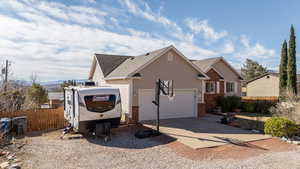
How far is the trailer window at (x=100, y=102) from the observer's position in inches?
366

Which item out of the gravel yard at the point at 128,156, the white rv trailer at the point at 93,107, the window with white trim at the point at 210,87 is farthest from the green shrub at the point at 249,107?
the white rv trailer at the point at 93,107

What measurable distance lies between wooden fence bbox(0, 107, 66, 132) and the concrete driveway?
19.2 feet

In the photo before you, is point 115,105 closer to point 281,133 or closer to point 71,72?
point 281,133

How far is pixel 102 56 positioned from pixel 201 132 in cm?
1345

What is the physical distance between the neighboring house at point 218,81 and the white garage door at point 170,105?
5197mm

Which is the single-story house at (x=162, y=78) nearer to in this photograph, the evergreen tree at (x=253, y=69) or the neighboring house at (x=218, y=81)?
the neighboring house at (x=218, y=81)

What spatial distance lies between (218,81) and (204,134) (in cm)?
1226

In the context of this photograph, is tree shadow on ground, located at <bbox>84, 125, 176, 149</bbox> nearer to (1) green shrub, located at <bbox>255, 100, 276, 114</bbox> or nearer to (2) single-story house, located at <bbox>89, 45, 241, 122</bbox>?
(2) single-story house, located at <bbox>89, 45, 241, 122</bbox>

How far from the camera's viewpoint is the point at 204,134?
10.1 metres

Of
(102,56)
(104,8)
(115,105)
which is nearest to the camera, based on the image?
(115,105)

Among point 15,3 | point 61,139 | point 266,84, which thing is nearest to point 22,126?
point 61,139

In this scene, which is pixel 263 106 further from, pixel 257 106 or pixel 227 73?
pixel 227 73

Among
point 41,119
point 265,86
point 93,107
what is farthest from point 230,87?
point 41,119

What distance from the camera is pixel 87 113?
363 inches
